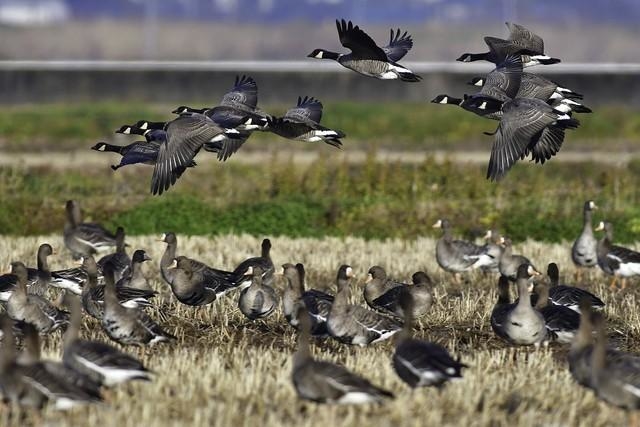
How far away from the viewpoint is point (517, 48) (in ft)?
51.1

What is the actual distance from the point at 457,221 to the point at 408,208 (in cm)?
103

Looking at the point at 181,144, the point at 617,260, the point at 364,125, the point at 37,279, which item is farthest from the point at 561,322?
the point at 364,125

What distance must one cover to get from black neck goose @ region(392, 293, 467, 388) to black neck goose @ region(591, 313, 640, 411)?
1133mm

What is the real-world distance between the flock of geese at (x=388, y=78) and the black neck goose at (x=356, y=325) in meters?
2.01

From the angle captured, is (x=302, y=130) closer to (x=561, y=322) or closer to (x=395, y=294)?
(x=395, y=294)

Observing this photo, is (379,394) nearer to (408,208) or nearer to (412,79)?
(412,79)

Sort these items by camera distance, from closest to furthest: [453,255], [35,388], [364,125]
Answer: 1. [35,388]
2. [453,255]
3. [364,125]

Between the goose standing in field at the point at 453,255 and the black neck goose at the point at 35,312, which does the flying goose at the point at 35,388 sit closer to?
the black neck goose at the point at 35,312

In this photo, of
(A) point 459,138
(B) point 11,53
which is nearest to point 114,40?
(B) point 11,53

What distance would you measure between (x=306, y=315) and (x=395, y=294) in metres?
3.59

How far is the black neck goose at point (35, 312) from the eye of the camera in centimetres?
1426

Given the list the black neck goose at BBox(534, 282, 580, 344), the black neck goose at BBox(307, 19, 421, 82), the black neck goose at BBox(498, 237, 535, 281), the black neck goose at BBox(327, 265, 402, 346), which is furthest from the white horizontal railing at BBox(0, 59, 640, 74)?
the black neck goose at BBox(327, 265, 402, 346)

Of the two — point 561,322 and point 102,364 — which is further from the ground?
point 561,322

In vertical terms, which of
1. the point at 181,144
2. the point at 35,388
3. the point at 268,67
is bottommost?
the point at 35,388
